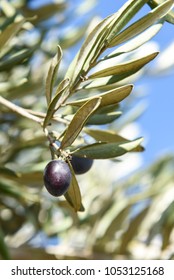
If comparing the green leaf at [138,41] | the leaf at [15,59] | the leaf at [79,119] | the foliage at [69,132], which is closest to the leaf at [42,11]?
the foliage at [69,132]

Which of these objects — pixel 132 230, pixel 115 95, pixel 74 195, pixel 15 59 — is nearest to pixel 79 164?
pixel 74 195

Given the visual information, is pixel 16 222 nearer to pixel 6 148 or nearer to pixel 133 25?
pixel 6 148

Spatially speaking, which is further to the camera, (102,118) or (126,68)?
(102,118)

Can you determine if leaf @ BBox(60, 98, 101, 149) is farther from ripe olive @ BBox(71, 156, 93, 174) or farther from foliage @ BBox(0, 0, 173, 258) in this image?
ripe olive @ BBox(71, 156, 93, 174)

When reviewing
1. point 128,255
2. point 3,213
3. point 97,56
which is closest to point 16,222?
point 3,213

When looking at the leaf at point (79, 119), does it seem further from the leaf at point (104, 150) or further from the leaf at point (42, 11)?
the leaf at point (42, 11)

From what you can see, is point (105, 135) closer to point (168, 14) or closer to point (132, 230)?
point (168, 14)

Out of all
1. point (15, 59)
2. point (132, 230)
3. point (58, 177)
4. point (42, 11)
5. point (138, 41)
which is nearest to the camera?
point (58, 177)
